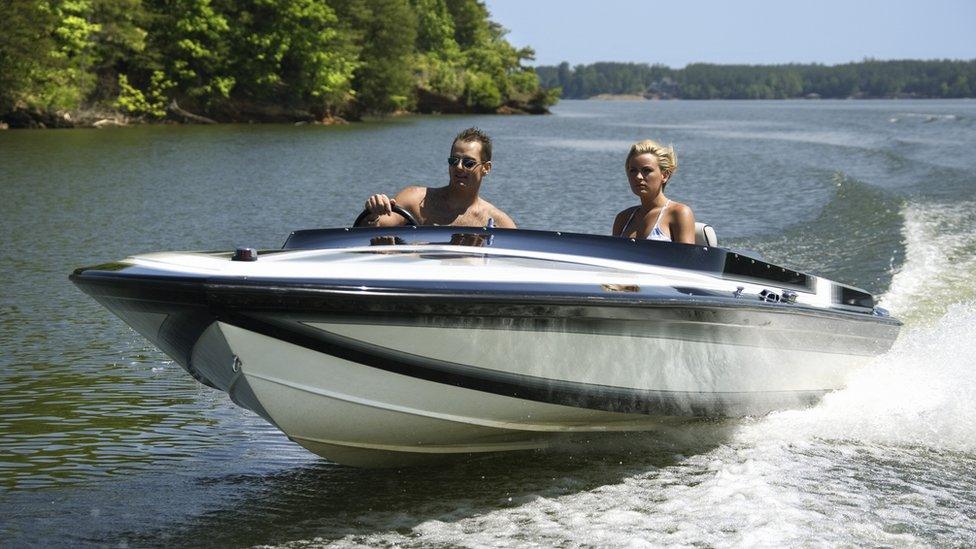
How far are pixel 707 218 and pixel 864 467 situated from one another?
12167 millimetres

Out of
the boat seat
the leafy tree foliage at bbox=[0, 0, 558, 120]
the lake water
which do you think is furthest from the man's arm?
the leafy tree foliage at bbox=[0, 0, 558, 120]

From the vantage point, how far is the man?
20.8 ft

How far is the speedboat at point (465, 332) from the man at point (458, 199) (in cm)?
29

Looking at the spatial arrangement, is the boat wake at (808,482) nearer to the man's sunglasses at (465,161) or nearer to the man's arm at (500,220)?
the man's arm at (500,220)

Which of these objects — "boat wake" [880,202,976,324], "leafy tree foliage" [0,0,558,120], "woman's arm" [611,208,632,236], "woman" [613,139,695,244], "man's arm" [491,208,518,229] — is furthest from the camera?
"leafy tree foliage" [0,0,558,120]

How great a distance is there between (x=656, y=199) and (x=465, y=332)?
6.39 feet

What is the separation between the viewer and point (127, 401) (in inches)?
278

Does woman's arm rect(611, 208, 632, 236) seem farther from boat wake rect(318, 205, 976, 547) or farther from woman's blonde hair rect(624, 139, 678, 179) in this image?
boat wake rect(318, 205, 976, 547)

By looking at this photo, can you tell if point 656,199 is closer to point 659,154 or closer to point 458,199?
point 659,154

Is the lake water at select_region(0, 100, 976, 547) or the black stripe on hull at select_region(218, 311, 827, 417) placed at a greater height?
the black stripe on hull at select_region(218, 311, 827, 417)

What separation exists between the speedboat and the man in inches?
11.4

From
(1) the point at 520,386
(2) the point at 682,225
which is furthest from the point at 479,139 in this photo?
(1) the point at 520,386

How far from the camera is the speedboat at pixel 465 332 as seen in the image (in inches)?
191

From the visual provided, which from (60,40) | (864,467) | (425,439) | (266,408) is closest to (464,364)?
(425,439)
